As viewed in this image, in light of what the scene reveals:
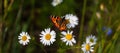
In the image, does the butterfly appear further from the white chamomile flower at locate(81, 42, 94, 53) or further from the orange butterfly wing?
the white chamomile flower at locate(81, 42, 94, 53)

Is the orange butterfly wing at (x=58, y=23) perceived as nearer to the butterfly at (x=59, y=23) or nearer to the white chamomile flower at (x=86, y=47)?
the butterfly at (x=59, y=23)

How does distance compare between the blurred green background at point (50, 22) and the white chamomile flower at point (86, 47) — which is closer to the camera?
the white chamomile flower at point (86, 47)

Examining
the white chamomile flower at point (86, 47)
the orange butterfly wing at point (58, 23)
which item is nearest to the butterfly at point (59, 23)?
the orange butterfly wing at point (58, 23)

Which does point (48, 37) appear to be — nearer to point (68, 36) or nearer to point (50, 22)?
point (68, 36)

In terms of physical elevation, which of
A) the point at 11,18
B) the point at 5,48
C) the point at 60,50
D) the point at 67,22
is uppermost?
the point at 11,18

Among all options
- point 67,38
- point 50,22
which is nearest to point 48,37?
point 67,38

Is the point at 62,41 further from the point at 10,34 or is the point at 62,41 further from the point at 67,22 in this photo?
the point at 10,34

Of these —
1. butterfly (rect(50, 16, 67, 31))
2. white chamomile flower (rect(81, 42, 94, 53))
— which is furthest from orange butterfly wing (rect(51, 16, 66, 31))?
white chamomile flower (rect(81, 42, 94, 53))

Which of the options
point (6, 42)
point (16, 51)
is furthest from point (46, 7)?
point (16, 51)
